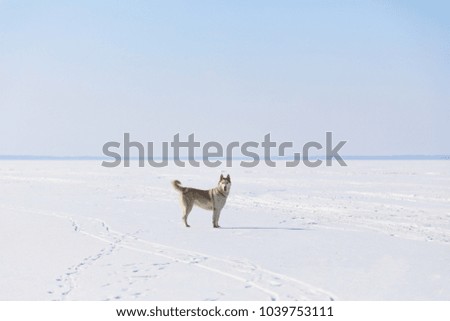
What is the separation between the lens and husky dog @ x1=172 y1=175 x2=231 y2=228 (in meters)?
10.3

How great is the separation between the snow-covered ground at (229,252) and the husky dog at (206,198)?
0.42 metres

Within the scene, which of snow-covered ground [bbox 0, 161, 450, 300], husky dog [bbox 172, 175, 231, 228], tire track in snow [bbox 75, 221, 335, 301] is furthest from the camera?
husky dog [bbox 172, 175, 231, 228]

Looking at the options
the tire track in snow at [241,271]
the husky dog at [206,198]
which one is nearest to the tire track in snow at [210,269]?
the tire track in snow at [241,271]

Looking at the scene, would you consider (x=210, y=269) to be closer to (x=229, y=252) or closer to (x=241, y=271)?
(x=241, y=271)

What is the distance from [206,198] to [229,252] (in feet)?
10.1

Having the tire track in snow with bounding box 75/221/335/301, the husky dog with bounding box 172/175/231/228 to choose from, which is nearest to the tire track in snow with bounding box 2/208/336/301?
the tire track in snow with bounding box 75/221/335/301

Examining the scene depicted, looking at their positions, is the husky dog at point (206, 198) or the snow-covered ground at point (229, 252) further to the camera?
the husky dog at point (206, 198)

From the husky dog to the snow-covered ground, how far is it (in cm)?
42

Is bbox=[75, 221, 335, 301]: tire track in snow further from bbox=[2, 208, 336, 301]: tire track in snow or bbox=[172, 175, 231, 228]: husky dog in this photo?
bbox=[172, 175, 231, 228]: husky dog

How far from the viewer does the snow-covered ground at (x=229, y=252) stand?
5.44 meters

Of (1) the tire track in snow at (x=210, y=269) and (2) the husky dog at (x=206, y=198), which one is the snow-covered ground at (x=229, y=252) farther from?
(2) the husky dog at (x=206, y=198)

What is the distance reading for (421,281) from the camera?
582 centimetres

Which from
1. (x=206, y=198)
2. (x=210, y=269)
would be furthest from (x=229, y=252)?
(x=206, y=198)

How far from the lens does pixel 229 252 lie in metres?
7.53
